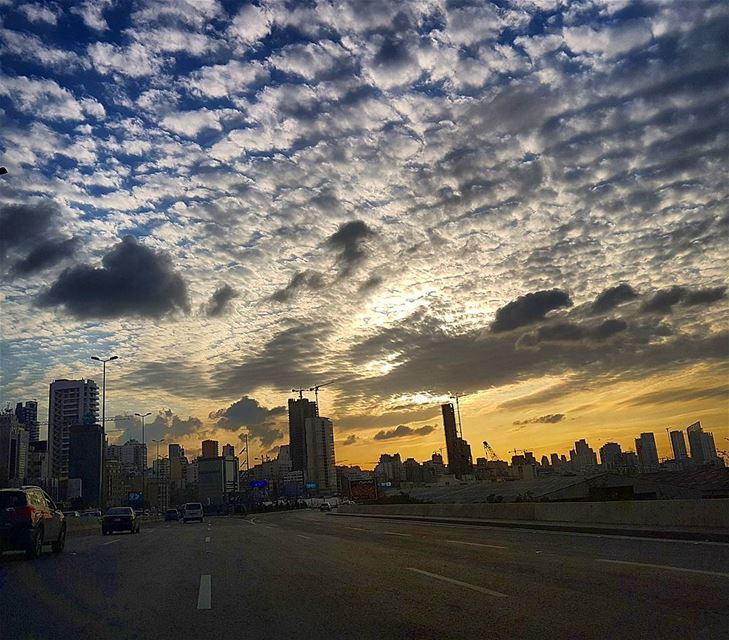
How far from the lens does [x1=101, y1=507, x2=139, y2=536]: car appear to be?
37906 millimetres

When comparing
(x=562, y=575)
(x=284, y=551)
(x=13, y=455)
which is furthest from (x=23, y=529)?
(x=13, y=455)

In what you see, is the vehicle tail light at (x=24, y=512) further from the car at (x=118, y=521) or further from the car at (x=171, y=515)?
the car at (x=171, y=515)

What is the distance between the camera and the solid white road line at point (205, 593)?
9.74m

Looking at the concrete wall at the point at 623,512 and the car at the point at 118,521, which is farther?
A: the car at the point at 118,521

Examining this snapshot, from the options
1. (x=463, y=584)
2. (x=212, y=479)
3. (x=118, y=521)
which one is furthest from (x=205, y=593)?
(x=212, y=479)

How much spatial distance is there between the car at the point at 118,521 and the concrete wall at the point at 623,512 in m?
18.5

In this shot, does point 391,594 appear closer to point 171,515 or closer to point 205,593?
point 205,593

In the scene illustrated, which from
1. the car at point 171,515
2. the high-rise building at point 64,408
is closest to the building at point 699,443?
the car at point 171,515

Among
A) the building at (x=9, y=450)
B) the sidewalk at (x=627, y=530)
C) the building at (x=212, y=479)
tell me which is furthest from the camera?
the building at (x=212, y=479)

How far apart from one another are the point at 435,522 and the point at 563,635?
28.0 m

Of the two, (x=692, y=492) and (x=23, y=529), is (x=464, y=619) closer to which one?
(x=23, y=529)

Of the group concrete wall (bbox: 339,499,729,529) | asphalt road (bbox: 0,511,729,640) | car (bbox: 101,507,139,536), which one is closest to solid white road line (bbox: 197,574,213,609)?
asphalt road (bbox: 0,511,729,640)

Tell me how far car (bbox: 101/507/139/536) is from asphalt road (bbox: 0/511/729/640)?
21.4 meters

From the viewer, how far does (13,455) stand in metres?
85.1
